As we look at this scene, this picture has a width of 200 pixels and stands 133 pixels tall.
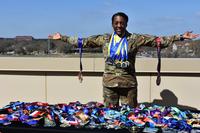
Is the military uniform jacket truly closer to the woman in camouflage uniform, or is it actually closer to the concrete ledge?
the woman in camouflage uniform

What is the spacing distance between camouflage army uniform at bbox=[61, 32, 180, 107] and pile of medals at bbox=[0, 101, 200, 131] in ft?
1.44

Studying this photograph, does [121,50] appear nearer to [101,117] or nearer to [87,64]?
[101,117]

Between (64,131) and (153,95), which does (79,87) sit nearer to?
(153,95)

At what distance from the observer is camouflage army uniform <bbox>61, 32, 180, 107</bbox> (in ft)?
15.0

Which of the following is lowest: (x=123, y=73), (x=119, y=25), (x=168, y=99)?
(x=168, y=99)

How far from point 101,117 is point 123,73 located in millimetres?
859

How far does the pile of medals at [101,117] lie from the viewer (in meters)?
3.61

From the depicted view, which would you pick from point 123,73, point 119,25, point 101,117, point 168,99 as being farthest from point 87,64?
point 101,117

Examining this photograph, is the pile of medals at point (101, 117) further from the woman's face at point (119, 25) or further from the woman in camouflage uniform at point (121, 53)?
the woman's face at point (119, 25)

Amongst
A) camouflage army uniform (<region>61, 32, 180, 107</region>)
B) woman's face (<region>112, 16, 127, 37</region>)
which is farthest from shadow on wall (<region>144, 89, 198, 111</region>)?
woman's face (<region>112, 16, 127, 37</region>)

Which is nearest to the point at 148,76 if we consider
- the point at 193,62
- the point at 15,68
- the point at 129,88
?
the point at 193,62

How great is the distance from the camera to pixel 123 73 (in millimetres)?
4594

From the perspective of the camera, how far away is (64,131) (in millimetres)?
3521

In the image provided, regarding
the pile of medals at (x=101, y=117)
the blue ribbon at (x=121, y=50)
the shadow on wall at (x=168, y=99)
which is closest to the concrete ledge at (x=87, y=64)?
the shadow on wall at (x=168, y=99)
